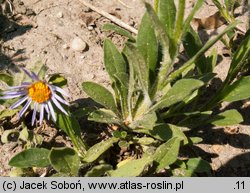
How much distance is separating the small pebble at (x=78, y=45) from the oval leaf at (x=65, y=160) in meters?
1.21

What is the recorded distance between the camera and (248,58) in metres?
3.33

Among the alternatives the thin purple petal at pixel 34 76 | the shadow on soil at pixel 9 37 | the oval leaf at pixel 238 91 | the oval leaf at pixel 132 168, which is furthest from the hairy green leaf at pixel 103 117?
the shadow on soil at pixel 9 37

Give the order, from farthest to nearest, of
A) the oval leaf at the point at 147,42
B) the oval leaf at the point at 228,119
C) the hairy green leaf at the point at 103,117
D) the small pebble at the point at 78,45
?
the small pebble at the point at 78,45
the oval leaf at the point at 228,119
the oval leaf at the point at 147,42
the hairy green leaf at the point at 103,117

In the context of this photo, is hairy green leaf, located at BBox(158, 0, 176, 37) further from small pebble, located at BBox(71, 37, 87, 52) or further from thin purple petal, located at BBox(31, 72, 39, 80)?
small pebble, located at BBox(71, 37, 87, 52)

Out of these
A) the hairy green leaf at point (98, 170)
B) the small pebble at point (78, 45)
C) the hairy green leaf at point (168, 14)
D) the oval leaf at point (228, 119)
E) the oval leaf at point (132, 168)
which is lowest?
the oval leaf at point (132, 168)

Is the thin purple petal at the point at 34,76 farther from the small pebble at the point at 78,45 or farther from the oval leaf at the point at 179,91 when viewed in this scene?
the small pebble at the point at 78,45

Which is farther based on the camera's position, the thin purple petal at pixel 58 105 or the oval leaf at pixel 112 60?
the oval leaf at pixel 112 60

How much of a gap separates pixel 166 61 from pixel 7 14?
158 centimetres

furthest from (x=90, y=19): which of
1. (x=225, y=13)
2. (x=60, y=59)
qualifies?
(x=225, y=13)

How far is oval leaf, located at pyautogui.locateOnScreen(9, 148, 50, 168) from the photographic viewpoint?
2688 millimetres

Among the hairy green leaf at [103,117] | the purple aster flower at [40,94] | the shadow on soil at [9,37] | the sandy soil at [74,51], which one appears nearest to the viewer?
the purple aster flower at [40,94]

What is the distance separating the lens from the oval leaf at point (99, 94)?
2826 mm

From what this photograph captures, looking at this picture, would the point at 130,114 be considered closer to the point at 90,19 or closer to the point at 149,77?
the point at 149,77

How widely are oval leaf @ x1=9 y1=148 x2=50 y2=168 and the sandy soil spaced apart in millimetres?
408
